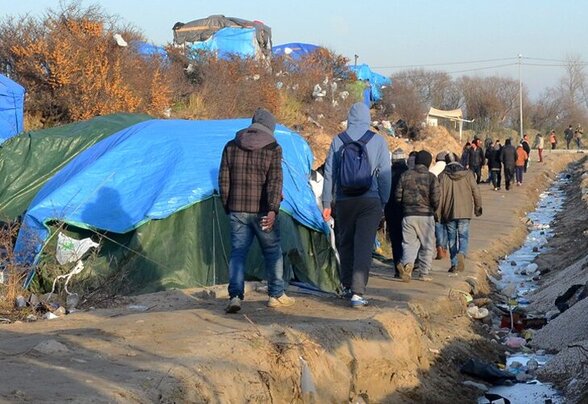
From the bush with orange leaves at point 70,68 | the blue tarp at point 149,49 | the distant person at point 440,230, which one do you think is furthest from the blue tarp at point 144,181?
the blue tarp at point 149,49

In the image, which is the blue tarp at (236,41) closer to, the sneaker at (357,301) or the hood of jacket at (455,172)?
the hood of jacket at (455,172)

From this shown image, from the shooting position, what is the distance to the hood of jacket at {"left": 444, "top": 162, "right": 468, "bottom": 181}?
13.6m

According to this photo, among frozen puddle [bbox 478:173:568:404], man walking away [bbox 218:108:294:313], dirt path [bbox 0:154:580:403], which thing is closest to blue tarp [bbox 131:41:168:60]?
frozen puddle [bbox 478:173:568:404]

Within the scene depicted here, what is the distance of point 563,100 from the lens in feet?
290

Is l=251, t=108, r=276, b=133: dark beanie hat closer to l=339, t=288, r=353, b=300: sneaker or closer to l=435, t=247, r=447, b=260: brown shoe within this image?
l=339, t=288, r=353, b=300: sneaker

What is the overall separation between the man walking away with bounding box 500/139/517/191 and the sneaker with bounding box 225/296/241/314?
23.7 meters

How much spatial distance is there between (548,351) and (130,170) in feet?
17.6

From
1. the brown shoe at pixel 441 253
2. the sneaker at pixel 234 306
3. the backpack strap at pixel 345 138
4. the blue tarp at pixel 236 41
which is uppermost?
the blue tarp at pixel 236 41

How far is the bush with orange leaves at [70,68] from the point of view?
1961 cm

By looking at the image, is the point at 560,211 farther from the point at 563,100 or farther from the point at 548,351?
the point at 563,100

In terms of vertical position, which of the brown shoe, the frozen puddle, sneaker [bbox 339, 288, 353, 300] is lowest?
the frozen puddle

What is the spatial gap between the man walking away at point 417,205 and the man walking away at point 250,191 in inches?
147

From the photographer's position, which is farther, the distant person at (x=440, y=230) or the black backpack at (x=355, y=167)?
the distant person at (x=440, y=230)

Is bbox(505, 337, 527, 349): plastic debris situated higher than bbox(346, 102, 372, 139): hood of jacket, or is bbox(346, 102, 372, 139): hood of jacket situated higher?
bbox(346, 102, 372, 139): hood of jacket
